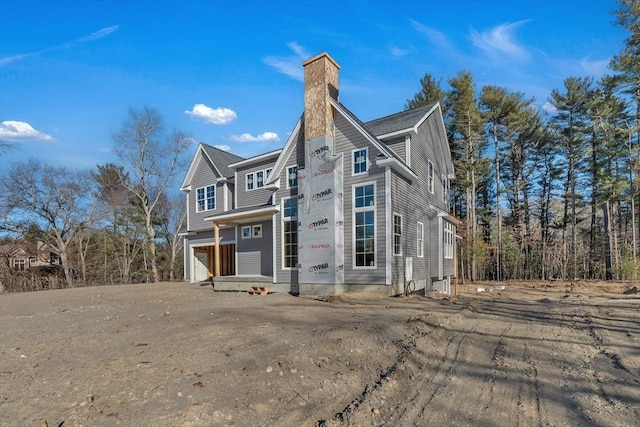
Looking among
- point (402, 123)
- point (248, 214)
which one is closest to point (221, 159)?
point (248, 214)

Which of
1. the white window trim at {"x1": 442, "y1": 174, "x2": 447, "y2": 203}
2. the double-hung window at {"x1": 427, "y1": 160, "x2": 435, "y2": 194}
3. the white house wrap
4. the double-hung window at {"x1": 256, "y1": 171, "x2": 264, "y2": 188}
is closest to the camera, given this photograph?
the white house wrap

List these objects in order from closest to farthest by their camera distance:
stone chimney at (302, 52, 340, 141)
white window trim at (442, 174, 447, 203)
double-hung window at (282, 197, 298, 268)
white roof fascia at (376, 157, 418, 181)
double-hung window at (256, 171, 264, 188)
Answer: white roof fascia at (376, 157, 418, 181), stone chimney at (302, 52, 340, 141), double-hung window at (282, 197, 298, 268), double-hung window at (256, 171, 264, 188), white window trim at (442, 174, 447, 203)

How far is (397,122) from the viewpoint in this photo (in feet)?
49.1

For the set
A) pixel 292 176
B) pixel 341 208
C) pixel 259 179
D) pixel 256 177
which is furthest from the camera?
pixel 256 177

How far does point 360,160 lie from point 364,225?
2338 mm

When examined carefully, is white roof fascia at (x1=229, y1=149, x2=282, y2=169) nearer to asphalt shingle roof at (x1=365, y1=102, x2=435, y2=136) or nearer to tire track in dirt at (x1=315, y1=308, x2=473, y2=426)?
asphalt shingle roof at (x1=365, y1=102, x2=435, y2=136)

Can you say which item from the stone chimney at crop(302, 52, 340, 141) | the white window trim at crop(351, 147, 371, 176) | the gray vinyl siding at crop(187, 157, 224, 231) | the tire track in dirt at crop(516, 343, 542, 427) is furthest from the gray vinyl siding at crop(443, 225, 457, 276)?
the tire track in dirt at crop(516, 343, 542, 427)

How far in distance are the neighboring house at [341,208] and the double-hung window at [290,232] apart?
0.04 metres

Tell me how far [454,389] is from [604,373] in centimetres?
242

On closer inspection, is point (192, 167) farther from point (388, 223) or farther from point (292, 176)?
point (388, 223)

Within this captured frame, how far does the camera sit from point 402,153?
13.8 meters

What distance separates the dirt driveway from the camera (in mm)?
3588

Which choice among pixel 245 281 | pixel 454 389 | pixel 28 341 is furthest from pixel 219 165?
pixel 454 389

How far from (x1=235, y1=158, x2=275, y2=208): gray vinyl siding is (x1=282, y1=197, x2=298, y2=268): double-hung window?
10.6ft
